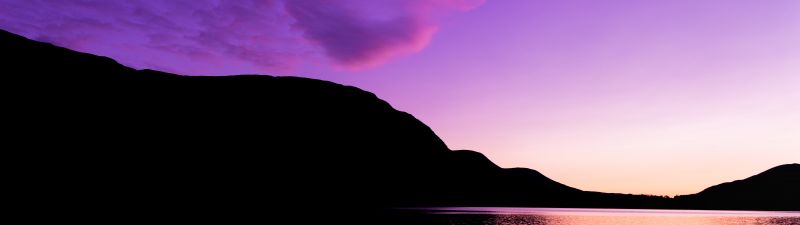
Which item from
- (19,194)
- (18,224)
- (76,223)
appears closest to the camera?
(18,224)

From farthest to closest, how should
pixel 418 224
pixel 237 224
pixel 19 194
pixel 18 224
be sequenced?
pixel 19 194
pixel 418 224
pixel 237 224
pixel 18 224

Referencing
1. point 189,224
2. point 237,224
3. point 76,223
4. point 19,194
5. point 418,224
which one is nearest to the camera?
point 76,223

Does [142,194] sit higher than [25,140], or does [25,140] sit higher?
[25,140]

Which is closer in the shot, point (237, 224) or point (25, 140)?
point (237, 224)

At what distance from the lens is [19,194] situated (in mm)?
144000

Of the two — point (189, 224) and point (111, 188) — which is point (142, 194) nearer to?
point (111, 188)

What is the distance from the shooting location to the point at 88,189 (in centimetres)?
18250

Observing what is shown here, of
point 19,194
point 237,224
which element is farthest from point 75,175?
point 237,224

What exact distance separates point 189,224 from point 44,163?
449ft

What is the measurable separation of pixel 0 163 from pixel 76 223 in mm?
124244

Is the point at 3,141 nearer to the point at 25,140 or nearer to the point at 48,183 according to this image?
the point at 25,140

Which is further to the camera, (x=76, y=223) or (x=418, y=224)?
(x=418, y=224)

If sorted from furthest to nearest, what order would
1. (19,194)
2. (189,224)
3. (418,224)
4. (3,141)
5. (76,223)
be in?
1. (3,141)
2. (19,194)
3. (418,224)
4. (189,224)
5. (76,223)

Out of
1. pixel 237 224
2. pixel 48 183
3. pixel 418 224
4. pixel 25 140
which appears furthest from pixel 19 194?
pixel 418 224
